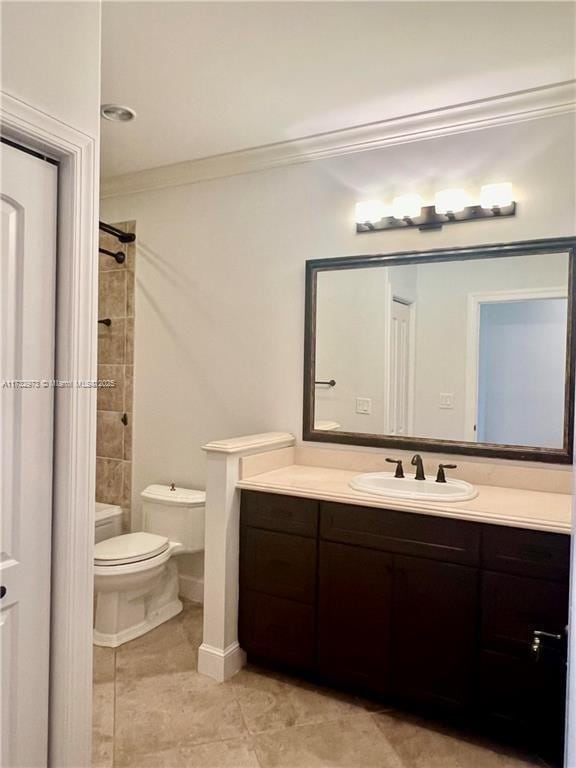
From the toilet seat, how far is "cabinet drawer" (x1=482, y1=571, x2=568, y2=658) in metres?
1.64

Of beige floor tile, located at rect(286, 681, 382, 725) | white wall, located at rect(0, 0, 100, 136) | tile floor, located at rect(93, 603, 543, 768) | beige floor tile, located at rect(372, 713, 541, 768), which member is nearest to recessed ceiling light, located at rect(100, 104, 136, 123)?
white wall, located at rect(0, 0, 100, 136)

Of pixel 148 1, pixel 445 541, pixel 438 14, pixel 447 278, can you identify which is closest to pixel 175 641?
pixel 445 541

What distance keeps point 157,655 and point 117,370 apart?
1.73m

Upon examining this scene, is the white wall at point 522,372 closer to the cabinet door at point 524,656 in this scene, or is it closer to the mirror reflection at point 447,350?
the mirror reflection at point 447,350

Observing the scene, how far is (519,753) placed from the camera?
1.99 meters

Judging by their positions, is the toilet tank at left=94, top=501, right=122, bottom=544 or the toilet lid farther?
the toilet tank at left=94, top=501, right=122, bottom=544

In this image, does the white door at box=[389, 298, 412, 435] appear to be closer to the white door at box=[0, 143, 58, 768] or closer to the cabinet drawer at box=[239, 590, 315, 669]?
the cabinet drawer at box=[239, 590, 315, 669]

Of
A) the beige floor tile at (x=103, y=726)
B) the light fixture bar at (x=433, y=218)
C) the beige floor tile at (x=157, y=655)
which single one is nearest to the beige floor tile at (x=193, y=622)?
the beige floor tile at (x=157, y=655)

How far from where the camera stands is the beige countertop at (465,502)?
1931 mm

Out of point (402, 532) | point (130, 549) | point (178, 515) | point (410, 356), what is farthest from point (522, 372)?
point (130, 549)

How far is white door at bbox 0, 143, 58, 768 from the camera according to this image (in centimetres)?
133

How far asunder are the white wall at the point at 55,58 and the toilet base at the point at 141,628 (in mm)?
2347

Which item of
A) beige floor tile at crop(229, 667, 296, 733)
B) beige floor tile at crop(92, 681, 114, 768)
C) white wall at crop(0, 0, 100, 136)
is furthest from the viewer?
beige floor tile at crop(229, 667, 296, 733)

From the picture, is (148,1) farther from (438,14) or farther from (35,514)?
(35,514)
